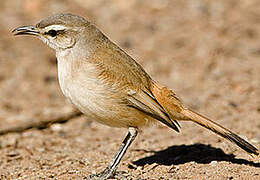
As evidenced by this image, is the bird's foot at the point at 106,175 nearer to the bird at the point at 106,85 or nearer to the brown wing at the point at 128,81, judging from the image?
the bird at the point at 106,85

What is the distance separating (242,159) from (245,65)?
457 centimetres

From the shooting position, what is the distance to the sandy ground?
6711mm

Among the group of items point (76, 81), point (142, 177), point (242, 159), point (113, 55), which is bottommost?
point (142, 177)

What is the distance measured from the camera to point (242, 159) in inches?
257

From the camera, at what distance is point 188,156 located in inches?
270

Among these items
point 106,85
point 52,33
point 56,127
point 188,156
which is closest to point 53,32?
point 52,33

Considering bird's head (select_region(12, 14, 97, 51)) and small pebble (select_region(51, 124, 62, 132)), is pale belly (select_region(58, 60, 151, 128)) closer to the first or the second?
bird's head (select_region(12, 14, 97, 51))

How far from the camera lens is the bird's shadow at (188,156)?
6590mm

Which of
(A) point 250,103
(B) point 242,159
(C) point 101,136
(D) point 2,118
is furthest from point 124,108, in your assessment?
(D) point 2,118

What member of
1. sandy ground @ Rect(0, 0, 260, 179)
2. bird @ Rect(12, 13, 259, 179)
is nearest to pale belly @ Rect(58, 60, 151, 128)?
bird @ Rect(12, 13, 259, 179)

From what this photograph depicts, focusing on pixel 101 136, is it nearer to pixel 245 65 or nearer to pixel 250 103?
pixel 250 103

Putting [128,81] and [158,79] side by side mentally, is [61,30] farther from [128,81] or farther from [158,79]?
[158,79]

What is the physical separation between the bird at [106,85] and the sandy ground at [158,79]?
63 centimetres

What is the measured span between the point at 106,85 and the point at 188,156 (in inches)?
73.6
